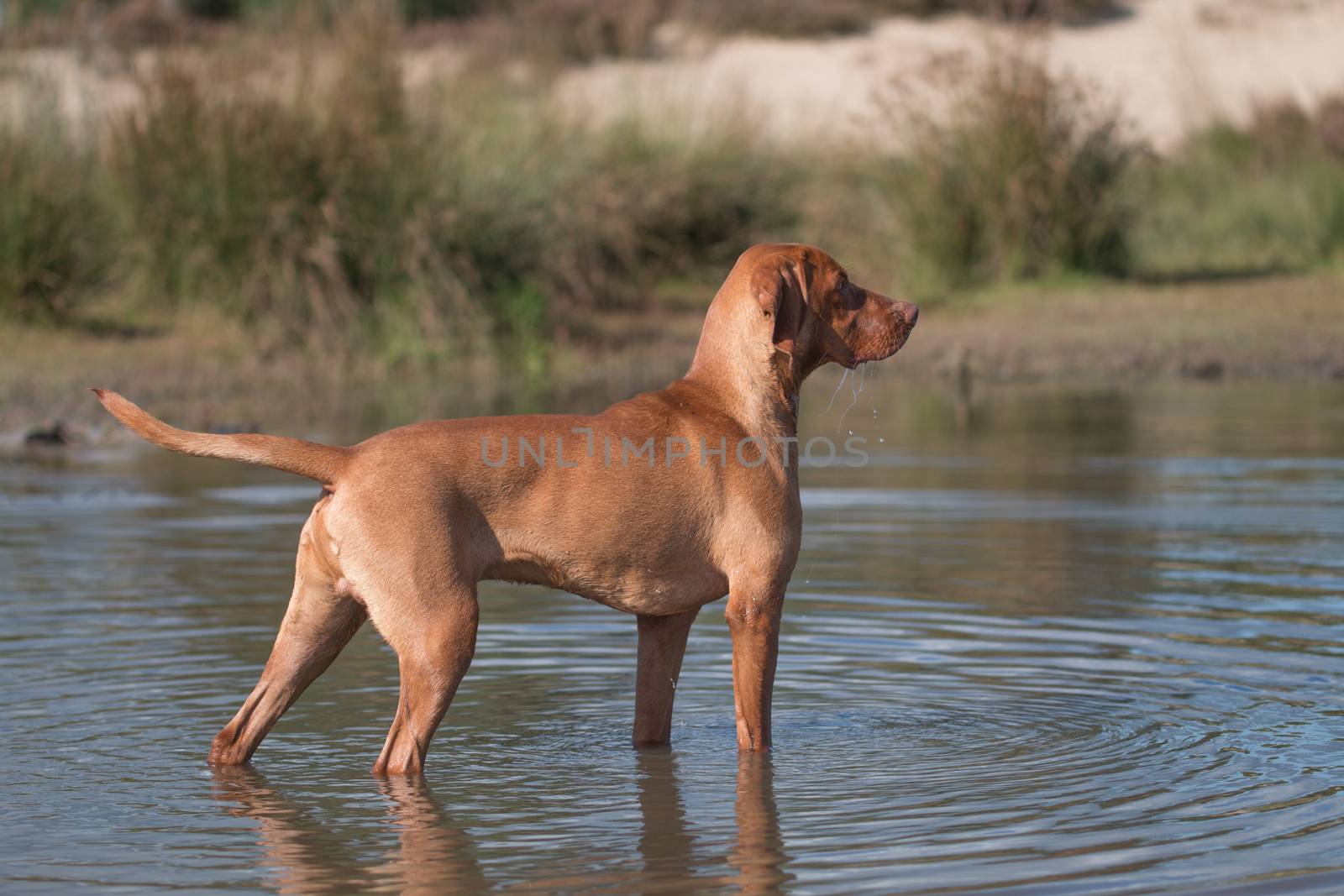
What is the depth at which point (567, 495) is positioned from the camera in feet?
18.1

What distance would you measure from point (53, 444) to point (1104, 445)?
7.67 metres

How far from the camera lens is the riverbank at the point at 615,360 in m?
15.4

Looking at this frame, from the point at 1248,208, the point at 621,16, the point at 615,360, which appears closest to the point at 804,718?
the point at 615,360

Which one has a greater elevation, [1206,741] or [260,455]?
[260,455]

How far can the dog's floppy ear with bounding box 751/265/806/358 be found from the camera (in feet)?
19.0

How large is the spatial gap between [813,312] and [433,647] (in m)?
1.61

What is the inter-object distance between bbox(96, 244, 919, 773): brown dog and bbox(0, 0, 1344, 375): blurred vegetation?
11.8 metres

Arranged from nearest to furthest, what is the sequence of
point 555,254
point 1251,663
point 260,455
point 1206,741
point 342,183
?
1. point 260,455
2. point 1206,741
3. point 1251,663
4. point 342,183
5. point 555,254

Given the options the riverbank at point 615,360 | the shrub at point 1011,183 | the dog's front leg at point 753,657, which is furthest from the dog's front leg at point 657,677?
the shrub at point 1011,183

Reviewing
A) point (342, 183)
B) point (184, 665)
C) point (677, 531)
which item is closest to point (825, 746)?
point (677, 531)

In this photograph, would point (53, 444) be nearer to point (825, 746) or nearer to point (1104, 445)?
point (1104, 445)

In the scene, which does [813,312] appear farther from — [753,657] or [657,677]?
[657,677]

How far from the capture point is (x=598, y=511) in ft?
18.2

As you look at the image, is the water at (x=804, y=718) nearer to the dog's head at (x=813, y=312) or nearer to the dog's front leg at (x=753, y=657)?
the dog's front leg at (x=753, y=657)
